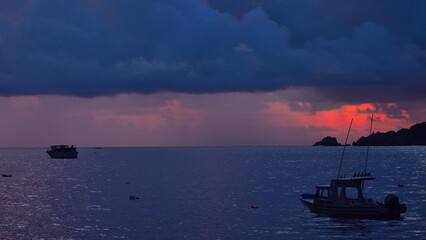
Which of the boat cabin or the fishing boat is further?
the boat cabin

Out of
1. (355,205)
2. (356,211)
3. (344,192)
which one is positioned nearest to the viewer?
(356,211)

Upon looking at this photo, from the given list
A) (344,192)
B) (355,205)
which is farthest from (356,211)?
(344,192)

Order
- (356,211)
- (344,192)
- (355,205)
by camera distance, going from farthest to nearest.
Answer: (344,192) → (355,205) → (356,211)

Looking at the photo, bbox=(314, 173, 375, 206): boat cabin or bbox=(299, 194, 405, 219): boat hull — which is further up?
bbox=(314, 173, 375, 206): boat cabin

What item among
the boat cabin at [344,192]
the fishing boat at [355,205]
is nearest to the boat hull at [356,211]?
the fishing boat at [355,205]

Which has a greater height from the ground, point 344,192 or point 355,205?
point 344,192

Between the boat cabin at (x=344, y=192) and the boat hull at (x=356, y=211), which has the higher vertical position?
the boat cabin at (x=344, y=192)

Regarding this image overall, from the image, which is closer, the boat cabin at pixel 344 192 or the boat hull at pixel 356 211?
the boat hull at pixel 356 211

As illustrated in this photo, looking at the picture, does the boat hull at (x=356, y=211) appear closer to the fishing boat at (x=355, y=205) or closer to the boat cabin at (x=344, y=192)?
the fishing boat at (x=355, y=205)

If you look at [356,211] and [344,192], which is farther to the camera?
[344,192]

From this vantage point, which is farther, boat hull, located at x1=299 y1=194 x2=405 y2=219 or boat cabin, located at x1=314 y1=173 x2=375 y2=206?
boat cabin, located at x1=314 y1=173 x2=375 y2=206

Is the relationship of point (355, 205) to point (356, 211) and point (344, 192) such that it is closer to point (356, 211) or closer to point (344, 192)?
point (356, 211)

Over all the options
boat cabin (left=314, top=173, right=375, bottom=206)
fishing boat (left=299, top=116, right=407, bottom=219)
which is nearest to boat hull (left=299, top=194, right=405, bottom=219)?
fishing boat (left=299, top=116, right=407, bottom=219)

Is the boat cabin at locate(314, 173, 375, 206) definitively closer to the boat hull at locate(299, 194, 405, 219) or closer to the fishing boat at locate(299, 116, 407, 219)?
the fishing boat at locate(299, 116, 407, 219)
